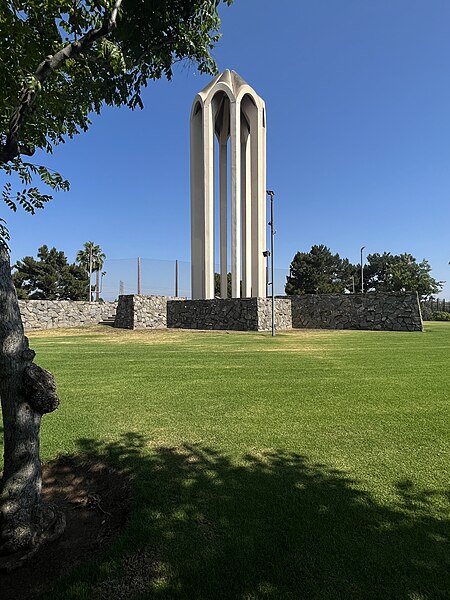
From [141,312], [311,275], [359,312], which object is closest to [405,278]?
[311,275]

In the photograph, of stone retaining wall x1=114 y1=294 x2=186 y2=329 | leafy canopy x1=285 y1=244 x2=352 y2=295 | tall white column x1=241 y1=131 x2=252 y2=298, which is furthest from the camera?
leafy canopy x1=285 y1=244 x2=352 y2=295

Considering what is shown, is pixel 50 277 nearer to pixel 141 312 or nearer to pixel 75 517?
pixel 141 312

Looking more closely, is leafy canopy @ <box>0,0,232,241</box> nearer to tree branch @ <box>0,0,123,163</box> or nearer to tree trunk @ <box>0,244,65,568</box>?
tree branch @ <box>0,0,123,163</box>

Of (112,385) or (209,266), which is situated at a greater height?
Result: (209,266)

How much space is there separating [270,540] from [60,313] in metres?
25.3

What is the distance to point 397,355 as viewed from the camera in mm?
10875

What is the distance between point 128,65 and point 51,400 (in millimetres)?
2915

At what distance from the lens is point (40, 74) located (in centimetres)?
275

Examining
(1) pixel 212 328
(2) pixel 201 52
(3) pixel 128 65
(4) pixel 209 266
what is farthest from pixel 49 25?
(4) pixel 209 266

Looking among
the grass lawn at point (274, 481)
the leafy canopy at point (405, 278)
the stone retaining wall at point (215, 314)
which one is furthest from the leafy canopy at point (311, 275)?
the grass lawn at point (274, 481)

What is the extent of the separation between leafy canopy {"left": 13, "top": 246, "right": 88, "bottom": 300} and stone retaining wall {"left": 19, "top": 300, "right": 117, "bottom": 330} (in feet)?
56.9

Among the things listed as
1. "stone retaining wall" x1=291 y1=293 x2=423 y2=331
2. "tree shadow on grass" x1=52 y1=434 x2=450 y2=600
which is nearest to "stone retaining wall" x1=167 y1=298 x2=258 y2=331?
"stone retaining wall" x1=291 y1=293 x2=423 y2=331

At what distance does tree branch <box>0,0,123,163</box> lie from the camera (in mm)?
2578

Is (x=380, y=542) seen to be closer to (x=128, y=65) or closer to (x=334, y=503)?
(x=334, y=503)
